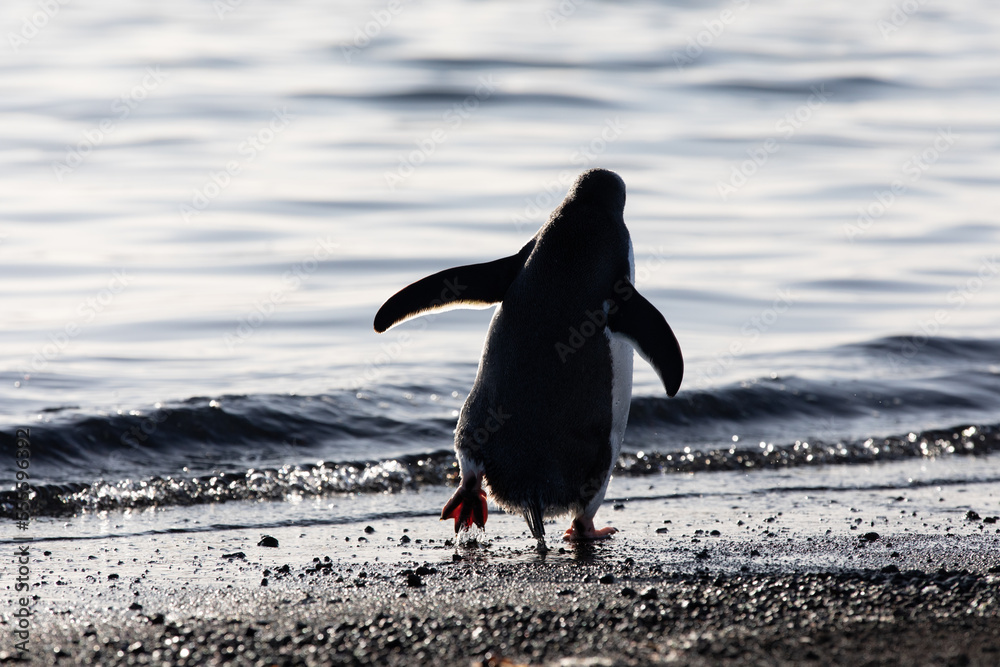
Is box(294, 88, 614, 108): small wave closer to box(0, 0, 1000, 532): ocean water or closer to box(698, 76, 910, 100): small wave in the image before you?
box(0, 0, 1000, 532): ocean water

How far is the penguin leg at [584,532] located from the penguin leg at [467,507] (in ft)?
1.34

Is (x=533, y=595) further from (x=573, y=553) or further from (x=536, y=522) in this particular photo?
(x=536, y=522)

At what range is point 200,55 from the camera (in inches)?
1018

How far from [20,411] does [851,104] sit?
784 inches

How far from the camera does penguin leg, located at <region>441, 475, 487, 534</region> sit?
5.06 meters

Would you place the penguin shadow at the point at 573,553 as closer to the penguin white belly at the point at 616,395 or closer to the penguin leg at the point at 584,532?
the penguin leg at the point at 584,532

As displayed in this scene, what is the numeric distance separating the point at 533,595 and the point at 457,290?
74.0 inches

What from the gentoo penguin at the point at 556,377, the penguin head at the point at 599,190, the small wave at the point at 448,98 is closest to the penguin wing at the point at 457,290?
the gentoo penguin at the point at 556,377

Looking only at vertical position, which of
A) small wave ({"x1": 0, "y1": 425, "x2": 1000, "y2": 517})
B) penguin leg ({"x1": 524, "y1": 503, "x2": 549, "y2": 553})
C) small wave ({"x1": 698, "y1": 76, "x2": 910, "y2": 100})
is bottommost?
small wave ({"x1": 0, "y1": 425, "x2": 1000, "y2": 517})

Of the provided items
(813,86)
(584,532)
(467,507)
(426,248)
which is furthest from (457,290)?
(813,86)

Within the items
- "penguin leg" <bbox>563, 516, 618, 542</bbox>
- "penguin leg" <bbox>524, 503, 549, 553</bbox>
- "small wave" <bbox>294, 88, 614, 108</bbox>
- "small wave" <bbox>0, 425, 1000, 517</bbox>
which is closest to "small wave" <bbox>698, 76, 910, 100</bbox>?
"small wave" <bbox>294, 88, 614, 108</bbox>

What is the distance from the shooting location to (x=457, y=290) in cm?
554

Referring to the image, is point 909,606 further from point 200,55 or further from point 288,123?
point 200,55

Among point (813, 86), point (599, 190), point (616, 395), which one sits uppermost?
point (599, 190)
